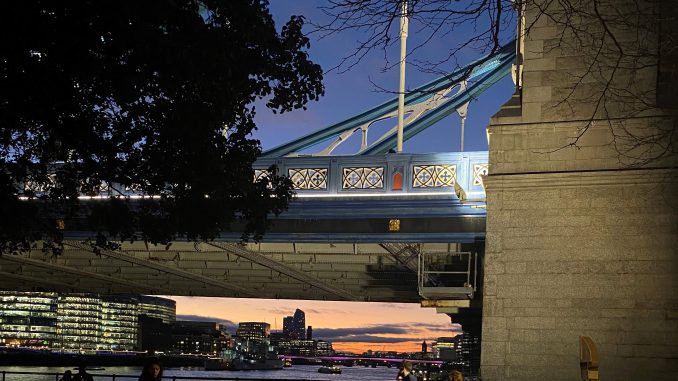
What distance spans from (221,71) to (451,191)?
37.7 feet

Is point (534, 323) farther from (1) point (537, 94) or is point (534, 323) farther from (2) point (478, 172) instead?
(2) point (478, 172)

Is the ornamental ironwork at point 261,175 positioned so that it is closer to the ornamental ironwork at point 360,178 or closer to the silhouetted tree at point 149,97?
the silhouetted tree at point 149,97

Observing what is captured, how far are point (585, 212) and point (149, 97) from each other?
692 centimetres

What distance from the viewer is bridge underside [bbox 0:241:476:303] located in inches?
1225

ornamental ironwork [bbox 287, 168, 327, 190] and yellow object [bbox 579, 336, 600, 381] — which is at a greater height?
ornamental ironwork [bbox 287, 168, 327, 190]

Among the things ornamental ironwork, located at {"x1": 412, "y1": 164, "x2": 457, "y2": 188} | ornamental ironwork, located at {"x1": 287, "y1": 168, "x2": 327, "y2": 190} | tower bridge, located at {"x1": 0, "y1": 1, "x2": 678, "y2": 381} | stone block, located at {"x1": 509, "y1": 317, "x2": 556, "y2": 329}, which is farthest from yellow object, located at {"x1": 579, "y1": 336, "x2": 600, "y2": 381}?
ornamental ironwork, located at {"x1": 287, "y1": 168, "x2": 327, "y2": 190}

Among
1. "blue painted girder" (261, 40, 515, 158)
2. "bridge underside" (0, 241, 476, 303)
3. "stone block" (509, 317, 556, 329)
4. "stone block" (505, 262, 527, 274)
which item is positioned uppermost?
"blue painted girder" (261, 40, 515, 158)

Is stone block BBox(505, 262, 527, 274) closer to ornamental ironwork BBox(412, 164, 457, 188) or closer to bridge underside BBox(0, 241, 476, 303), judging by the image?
ornamental ironwork BBox(412, 164, 457, 188)

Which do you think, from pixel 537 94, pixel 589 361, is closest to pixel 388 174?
pixel 537 94

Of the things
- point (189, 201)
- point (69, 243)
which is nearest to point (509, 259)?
point (189, 201)

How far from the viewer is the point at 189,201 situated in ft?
50.4

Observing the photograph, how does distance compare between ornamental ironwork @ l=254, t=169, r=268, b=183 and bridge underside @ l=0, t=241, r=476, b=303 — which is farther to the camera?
bridge underside @ l=0, t=241, r=476, b=303

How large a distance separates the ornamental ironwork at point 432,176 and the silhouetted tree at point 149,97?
8124mm

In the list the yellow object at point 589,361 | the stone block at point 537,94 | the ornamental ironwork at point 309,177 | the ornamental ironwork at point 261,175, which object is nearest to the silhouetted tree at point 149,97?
the ornamental ironwork at point 261,175
